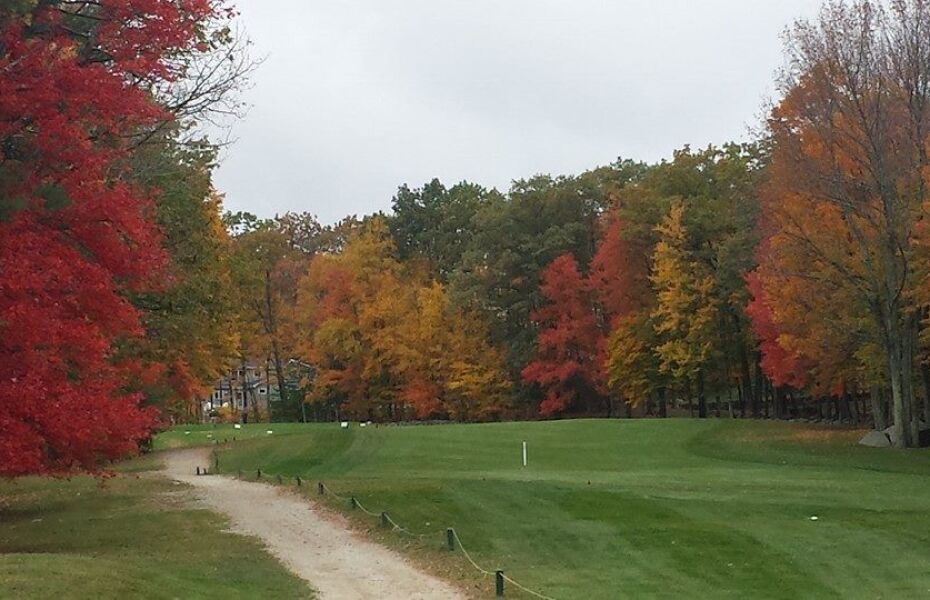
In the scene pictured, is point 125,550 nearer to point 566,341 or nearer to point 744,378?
point 744,378

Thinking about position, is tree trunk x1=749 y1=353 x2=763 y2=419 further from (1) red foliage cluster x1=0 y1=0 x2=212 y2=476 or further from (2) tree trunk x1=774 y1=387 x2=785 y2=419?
(1) red foliage cluster x1=0 y1=0 x2=212 y2=476

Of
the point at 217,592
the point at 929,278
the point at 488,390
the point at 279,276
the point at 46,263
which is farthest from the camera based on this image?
the point at 279,276

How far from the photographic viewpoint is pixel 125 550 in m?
15.1

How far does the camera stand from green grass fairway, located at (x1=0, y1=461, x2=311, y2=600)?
10.5 m

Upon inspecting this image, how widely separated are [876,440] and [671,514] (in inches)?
696

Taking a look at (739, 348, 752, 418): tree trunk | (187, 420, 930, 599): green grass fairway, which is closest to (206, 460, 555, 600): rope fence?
(187, 420, 930, 599): green grass fairway

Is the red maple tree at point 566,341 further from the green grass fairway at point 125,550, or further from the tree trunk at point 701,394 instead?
the green grass fairway at point 125,550

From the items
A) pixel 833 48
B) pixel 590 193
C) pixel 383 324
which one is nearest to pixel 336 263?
pixel 383 324

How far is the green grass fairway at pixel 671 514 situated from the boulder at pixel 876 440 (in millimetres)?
625

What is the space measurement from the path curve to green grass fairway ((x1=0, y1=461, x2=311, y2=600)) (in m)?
0.42

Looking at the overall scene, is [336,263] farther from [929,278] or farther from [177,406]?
[929,278]

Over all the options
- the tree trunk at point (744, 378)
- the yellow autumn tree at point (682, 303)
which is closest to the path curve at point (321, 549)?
the yellow autumn tree at point (682, 303)

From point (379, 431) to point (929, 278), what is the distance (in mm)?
19822

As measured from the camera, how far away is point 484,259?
61469 millimetres
